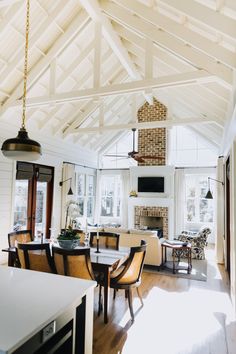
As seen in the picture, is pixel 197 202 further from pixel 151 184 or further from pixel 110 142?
pixel 110 142

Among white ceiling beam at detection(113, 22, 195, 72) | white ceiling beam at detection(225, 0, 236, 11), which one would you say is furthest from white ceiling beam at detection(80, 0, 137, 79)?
white ceiling beam at detection(225, 0, 236, 11)

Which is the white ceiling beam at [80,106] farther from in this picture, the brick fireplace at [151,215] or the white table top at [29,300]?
the white table top at [29,300]

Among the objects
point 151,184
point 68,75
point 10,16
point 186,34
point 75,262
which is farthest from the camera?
point 151,184

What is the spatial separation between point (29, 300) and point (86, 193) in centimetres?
779

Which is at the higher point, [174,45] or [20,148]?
[174,45]

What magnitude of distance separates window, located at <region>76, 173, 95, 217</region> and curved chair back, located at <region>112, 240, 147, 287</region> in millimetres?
5535

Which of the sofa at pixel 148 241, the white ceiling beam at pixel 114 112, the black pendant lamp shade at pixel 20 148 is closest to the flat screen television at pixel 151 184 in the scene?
the white ceiling beam at pixel 114 112

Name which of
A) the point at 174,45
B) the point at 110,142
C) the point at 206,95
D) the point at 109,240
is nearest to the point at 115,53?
the point at 174,45

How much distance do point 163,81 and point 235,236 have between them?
249 centimetres

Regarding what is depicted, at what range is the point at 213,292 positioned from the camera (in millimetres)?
4289

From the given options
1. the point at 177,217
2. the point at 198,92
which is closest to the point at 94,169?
the point at 177,217

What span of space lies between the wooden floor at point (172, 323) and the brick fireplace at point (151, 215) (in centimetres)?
419

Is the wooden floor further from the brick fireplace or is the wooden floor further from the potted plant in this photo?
the brick fireplace

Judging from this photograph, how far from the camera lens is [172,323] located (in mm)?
3219
